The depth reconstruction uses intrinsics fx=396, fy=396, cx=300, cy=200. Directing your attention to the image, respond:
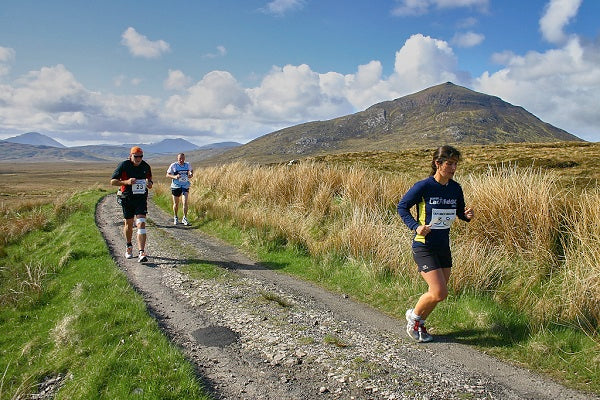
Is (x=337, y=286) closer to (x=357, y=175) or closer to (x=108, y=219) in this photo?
(x=357, y=175)

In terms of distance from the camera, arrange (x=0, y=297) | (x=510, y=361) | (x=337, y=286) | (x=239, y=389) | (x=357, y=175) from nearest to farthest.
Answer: (x=239, y=389)
(x=510, y=361)
(x=337, y=286)
(x=0, y=297)
(x=357, y=175)

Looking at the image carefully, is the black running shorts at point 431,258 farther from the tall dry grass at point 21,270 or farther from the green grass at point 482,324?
the tall dry grass at point 21,270

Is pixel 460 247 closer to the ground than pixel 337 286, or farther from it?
farther from it

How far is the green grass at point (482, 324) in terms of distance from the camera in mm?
4113

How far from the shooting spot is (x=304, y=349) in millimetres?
4430

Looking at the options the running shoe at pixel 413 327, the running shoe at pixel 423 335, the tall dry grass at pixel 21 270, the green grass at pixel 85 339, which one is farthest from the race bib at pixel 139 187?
the running shoe at pixel 423 335

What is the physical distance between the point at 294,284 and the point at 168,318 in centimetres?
239

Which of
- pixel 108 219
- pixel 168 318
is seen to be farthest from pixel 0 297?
pixel 108 219

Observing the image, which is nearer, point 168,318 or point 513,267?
point 168,318

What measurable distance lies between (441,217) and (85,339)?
4527 millimetres

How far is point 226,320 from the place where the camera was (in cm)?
525

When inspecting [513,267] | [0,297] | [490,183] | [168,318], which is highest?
[490,183]

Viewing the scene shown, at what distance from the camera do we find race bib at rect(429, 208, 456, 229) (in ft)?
15.0

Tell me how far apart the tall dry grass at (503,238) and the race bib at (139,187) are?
3.10 metres
